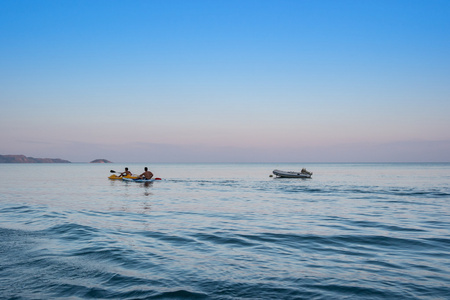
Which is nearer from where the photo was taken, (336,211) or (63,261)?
(63,261)

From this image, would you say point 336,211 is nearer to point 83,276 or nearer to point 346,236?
point 346,236

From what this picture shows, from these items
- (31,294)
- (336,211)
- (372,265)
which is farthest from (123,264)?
(336,211)

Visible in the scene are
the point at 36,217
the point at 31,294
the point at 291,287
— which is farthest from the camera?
the point at 36,217

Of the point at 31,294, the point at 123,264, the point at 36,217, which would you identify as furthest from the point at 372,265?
the point at 36,217

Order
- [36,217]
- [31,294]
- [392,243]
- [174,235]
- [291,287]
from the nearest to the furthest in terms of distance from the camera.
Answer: [31,294] → [291,287] → [392,243] → [174,235] → [36,217]

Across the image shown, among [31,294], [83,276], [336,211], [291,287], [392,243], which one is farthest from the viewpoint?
[336,211]

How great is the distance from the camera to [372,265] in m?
9.32

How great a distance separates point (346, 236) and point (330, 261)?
426cm

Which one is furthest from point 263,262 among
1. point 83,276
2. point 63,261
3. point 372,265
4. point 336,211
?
point 336,211

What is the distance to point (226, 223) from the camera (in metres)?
16.8

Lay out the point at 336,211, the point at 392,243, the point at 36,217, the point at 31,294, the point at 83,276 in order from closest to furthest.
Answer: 1. the point at 31,294
2. the point at 83,276
3. the point at 392,243
4. the point at 36,217
5. the point at 336,211

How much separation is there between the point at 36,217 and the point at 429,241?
18757 millimetres

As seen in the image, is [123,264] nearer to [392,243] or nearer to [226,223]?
[226,223]

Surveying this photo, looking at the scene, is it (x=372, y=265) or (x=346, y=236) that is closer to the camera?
(x=372, y=265)
